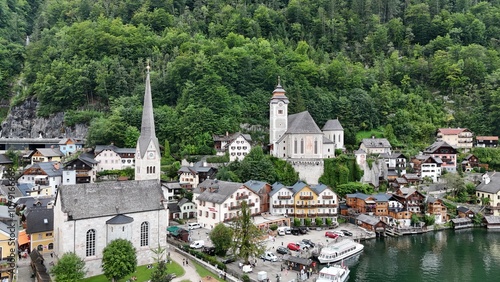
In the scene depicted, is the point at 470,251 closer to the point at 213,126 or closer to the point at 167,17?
the point at 213,126

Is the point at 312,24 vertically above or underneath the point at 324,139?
above

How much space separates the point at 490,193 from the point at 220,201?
33392 mm

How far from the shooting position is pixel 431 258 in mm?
38219

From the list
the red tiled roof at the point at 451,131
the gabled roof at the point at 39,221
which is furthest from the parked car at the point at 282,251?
the red tiled roof at the point at 451,131

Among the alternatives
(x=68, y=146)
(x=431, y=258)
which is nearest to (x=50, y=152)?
(x=68, y=146)

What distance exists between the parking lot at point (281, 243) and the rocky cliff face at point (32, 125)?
115ft

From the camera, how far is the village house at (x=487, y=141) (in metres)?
66.9

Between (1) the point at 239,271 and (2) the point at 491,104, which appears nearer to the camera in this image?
(1) the point at 239,271

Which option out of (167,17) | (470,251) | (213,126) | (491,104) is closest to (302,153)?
(213,126)

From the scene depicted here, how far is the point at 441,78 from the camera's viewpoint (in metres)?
79.6

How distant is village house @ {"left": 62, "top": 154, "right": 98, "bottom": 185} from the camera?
50531 mm

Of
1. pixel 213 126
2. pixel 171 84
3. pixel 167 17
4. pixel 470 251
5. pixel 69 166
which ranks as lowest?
pixel 470 251

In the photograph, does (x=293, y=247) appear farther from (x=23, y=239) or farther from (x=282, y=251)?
(x=23, y=239)

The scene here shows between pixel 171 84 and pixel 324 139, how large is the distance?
2628cm
